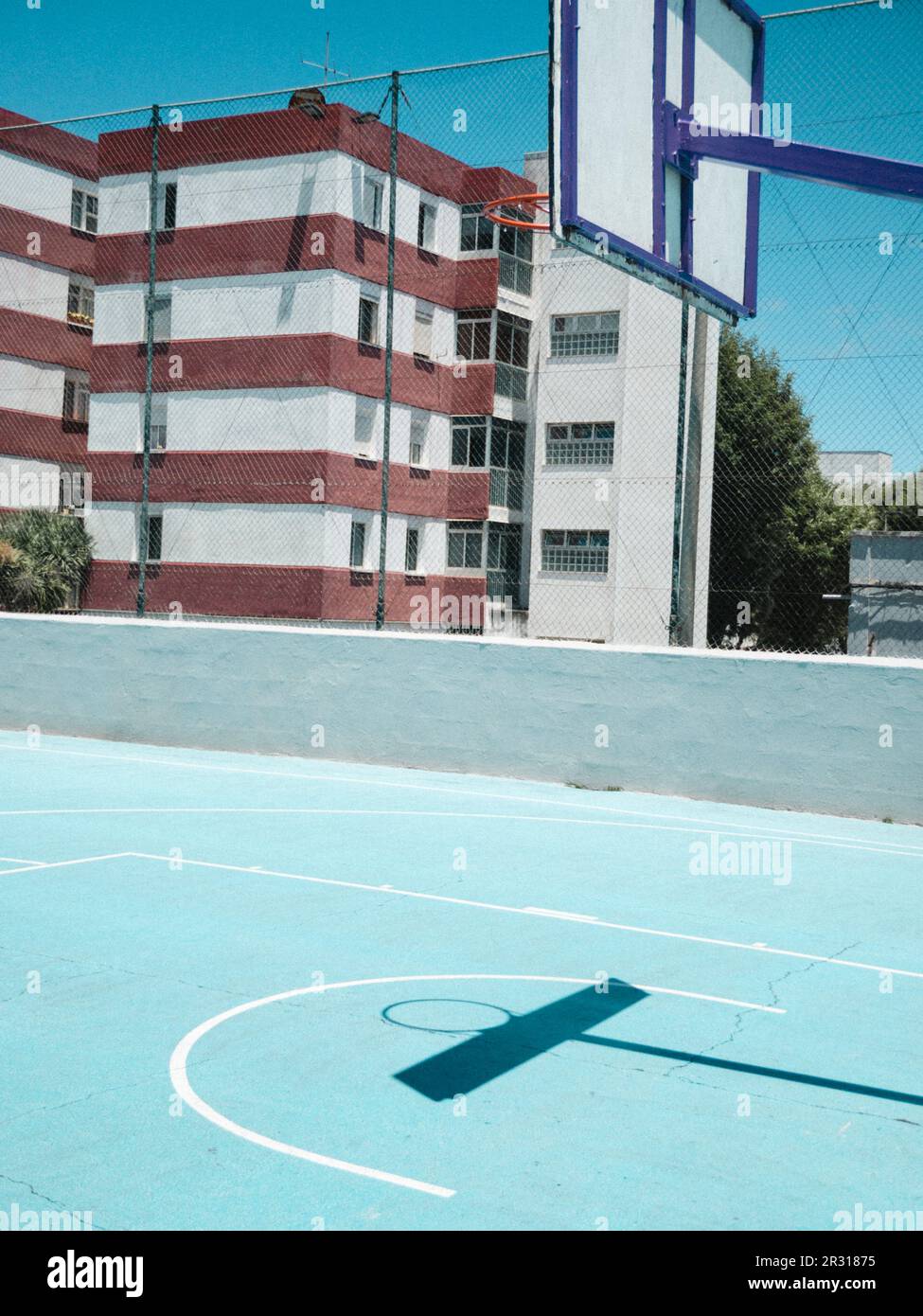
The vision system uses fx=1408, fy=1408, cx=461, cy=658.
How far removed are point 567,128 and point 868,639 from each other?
71.7 feet

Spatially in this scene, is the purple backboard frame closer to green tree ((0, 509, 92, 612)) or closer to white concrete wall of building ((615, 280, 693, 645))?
white concrete wall of building ((615, 280, 693, 645))

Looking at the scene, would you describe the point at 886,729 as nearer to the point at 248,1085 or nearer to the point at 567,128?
the point at 567,128

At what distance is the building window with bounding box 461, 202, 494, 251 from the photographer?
112ft

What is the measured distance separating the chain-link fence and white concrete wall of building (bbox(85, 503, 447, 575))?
59 millimetres

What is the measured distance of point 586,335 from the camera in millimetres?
35312

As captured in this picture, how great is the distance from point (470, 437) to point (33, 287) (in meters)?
10.9

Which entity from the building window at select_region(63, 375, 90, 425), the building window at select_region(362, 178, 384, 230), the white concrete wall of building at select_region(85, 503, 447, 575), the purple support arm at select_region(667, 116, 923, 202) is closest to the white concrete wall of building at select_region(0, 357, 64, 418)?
the building window at select_region(63, 375, 90, 425)

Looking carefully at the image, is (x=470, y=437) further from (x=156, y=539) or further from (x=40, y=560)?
(x=40, y=560)

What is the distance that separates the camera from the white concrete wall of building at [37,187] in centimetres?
3209

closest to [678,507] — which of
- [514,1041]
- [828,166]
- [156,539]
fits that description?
[828,166]

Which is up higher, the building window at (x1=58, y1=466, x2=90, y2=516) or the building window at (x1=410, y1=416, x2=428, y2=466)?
the building window at (x1=410, y1=416, x2=428, y2=466)

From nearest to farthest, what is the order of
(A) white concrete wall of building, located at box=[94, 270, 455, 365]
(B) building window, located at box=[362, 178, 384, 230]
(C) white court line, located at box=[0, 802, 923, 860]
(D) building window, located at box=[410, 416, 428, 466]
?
(C) white court line, located at box=[0, 802, 923, 860] < (A) white concrete wall of building, located at box=[94, 270, 455, 365] < (B) building window, located at box=[362, 178, 384, 230] < (D) building window, located at box=[410, 416, 428, 466]

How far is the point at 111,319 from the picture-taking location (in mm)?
31844

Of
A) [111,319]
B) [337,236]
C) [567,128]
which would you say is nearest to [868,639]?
[337,236]
